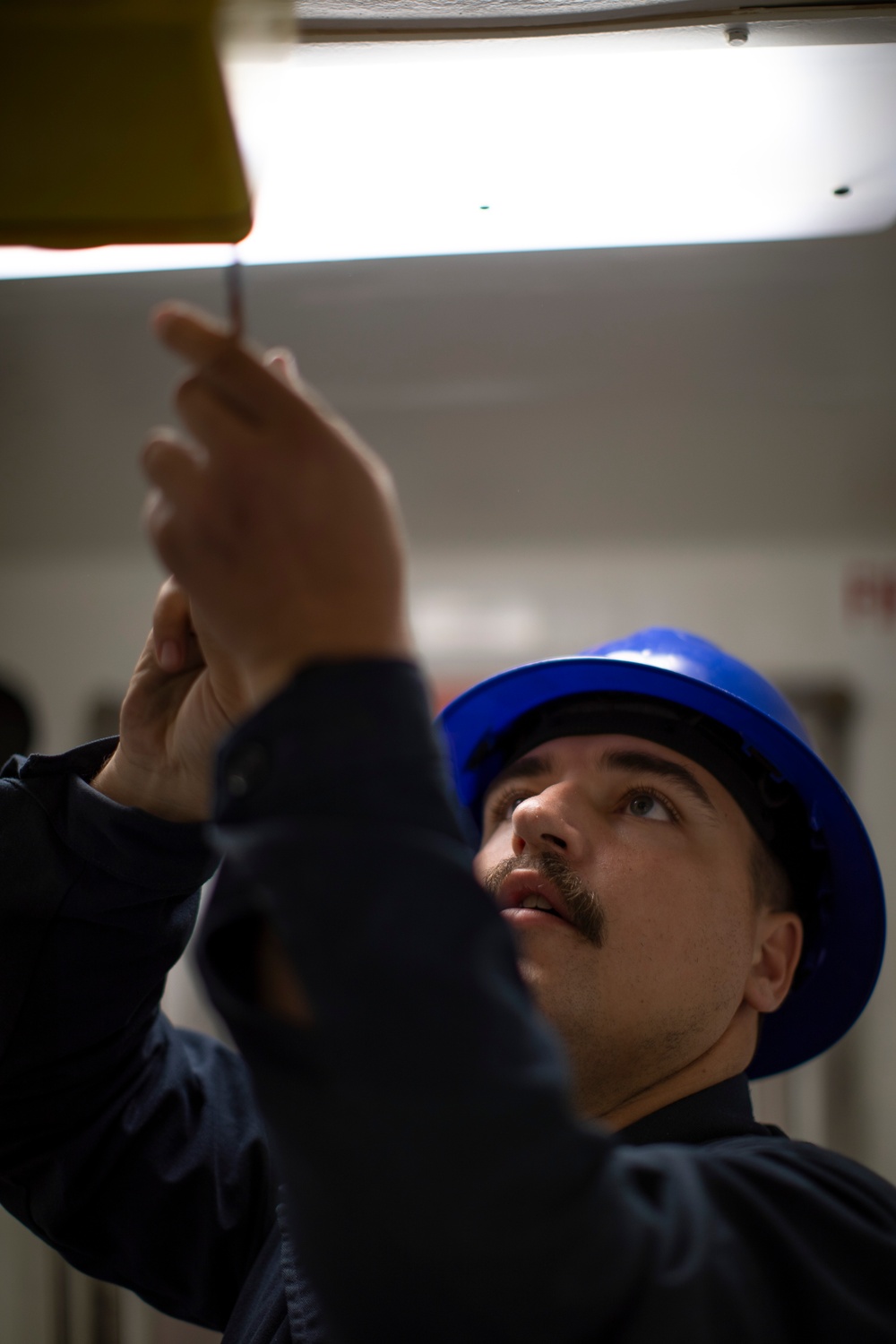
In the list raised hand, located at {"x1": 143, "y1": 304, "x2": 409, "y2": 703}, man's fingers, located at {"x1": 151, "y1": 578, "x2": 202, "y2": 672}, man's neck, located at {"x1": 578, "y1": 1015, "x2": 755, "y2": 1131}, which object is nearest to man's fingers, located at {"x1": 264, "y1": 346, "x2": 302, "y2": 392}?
raised hand, located at {"x1": 143, "y1": 304, "x2": 409, "y2": 703}

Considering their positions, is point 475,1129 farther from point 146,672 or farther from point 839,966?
point 839,966

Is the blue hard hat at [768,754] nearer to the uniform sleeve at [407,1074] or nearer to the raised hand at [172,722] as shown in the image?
the raised hand at [172,722]

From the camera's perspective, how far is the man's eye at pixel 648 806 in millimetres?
1091

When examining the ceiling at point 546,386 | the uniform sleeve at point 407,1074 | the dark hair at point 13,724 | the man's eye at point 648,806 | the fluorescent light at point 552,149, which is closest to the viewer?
the uniform sleeve at point 407,1074

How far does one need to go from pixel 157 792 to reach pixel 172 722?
0.22 feet

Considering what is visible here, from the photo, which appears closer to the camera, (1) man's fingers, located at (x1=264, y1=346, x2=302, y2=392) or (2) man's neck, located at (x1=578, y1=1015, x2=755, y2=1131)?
(1) man's fingers, located at (x1=264, y1=346, x2=302, y2=392)

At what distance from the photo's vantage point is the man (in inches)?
18.7

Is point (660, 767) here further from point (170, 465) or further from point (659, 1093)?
point (170, 465)

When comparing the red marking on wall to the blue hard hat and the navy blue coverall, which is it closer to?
the blue hard hat

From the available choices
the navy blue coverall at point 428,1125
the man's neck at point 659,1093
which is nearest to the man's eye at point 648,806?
the man's neck at point 659,1093

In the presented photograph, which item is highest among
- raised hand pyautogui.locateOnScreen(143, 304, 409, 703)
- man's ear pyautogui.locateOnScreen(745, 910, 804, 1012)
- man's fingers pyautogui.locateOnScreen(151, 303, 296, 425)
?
man's fingers pyautogui.locateOnScreen(151, 303, 296, 425)

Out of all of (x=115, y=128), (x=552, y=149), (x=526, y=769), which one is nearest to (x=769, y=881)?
(x=526, y=769)

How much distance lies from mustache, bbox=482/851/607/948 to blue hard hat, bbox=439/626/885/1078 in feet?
0.68

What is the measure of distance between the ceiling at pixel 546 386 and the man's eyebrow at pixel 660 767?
31.5 inches
